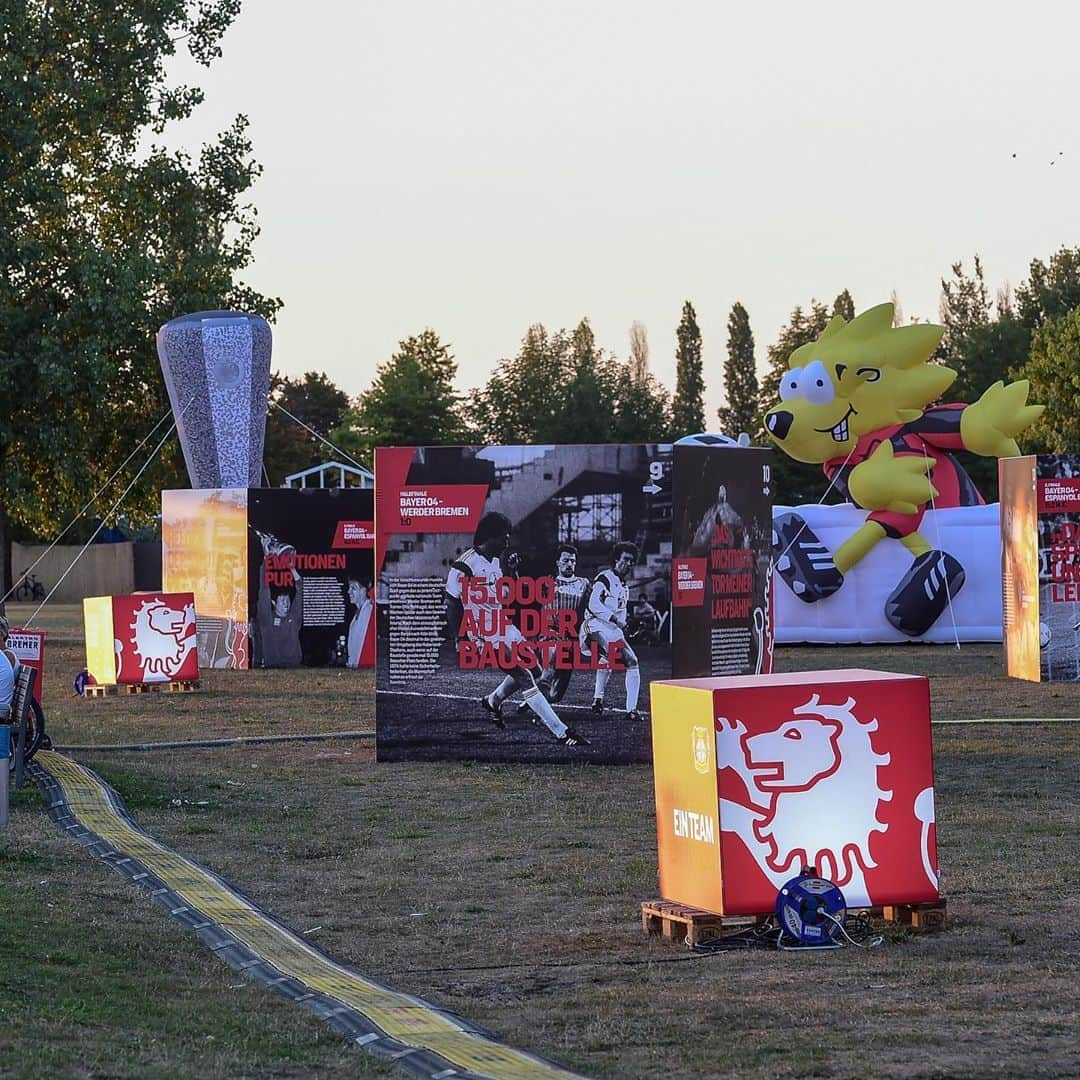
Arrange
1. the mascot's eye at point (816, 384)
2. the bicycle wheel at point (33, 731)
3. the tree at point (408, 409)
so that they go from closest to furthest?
the bicycle wheel at point (33, 731) < the mascot's eye at point (816, 384) < the tree at point (408, 409)

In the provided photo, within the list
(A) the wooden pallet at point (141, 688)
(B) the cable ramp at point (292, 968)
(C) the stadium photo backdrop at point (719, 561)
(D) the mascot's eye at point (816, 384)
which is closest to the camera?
(B) the cable ramp at point (292, 968)

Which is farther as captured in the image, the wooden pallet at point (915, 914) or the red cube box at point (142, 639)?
the red cube box at point (142, 639)

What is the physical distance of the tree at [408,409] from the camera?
90250 mm

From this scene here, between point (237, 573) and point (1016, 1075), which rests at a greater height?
point (237, 573)

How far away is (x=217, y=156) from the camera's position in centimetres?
4350

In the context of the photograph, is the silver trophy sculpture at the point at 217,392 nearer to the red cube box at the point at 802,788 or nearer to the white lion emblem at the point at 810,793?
the red cube box at the point at 802,788

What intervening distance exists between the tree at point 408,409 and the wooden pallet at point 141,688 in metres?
58.0

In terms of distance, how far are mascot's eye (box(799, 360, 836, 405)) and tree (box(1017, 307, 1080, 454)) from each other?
125 feet

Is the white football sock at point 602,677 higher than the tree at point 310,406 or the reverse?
the reverse

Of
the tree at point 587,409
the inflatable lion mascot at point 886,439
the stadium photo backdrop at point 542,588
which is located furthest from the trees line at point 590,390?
the stadium photo backdrop at point 542,588

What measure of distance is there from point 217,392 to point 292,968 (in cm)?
2858

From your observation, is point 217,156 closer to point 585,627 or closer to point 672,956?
point 585,627

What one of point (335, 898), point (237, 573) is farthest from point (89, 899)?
point (237, 573)

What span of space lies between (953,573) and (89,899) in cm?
2627
